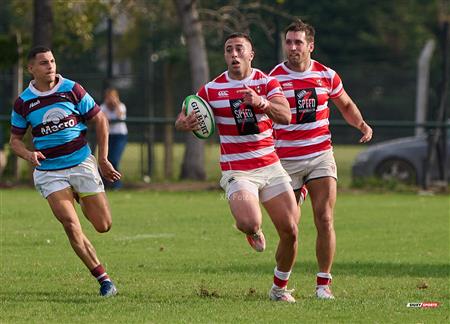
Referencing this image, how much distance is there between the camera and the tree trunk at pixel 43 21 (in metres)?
23.8

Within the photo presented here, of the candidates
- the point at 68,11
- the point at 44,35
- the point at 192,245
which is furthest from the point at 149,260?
the point at 68,11

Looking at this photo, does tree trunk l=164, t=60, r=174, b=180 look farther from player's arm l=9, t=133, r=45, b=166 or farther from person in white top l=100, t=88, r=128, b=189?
player's arm l=9, t=133, r=45, b=166

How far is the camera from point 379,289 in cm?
1085

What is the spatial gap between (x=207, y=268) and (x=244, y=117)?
9.24 feet

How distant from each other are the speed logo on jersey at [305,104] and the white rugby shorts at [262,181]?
66 cm

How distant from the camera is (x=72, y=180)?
406 inches

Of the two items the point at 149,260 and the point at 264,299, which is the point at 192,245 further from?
the point at 264,299

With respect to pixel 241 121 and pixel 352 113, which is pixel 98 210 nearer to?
pixel 241 121

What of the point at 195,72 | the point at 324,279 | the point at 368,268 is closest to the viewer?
the point at 324,279

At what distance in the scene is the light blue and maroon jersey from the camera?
1026 cm

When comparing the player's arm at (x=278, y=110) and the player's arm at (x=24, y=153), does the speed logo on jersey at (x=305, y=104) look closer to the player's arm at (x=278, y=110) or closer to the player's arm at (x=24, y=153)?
the player's arm at (x=278, y=110)

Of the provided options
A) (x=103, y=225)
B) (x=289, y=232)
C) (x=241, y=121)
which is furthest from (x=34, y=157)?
(x=289, y=232)

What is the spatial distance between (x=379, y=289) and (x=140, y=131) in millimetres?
15697

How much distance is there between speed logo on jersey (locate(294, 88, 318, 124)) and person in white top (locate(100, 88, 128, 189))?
12299 millimetres
